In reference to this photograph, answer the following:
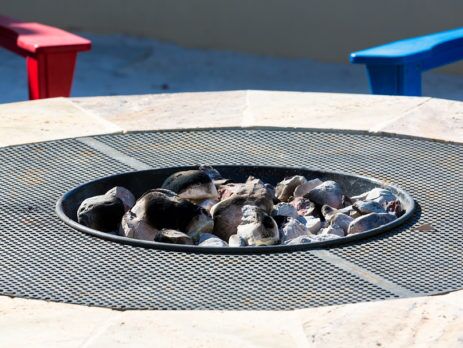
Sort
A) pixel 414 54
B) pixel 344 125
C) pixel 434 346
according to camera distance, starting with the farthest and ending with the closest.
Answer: pixel 414 54 < pixel 344 125 < pixel 434 346

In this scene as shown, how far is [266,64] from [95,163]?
4.44m

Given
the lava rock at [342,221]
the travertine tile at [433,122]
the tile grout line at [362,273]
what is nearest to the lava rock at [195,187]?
the lava rock at [342,221]

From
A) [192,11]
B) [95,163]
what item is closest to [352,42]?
[192,11]

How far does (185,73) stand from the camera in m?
7.38

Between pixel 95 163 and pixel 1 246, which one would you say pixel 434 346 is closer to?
pixel 1 246

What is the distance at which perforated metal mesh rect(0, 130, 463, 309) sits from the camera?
86.9 inches

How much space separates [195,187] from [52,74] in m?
2.09

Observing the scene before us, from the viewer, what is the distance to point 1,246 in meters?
2.51

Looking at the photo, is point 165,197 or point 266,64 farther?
point 266,64

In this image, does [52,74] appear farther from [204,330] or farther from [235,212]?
[204,330]

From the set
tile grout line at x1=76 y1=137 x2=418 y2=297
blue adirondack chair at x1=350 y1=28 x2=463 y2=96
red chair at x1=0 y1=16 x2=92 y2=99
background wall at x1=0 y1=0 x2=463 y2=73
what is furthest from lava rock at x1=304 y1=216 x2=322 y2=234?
background wall at x1=0 y1=0 x2=463 y2=73

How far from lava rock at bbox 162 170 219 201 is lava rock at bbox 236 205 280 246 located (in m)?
0.25

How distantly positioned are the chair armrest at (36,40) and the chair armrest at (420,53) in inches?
47.7

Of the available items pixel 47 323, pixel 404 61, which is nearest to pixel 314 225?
pixel 47 323
